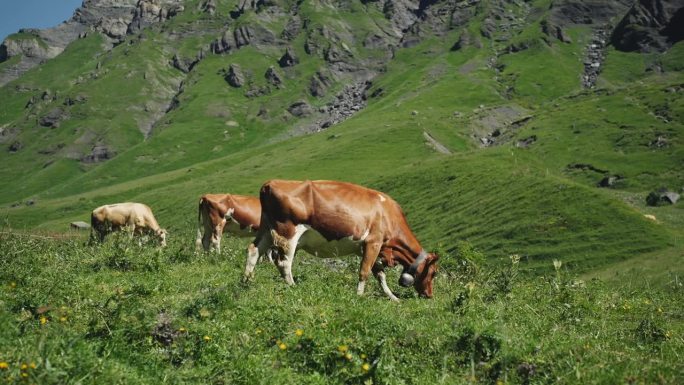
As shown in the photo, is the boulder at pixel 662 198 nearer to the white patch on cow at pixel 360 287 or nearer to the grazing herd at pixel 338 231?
the grazing herd at pixel 338 231

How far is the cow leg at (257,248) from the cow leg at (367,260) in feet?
8.32

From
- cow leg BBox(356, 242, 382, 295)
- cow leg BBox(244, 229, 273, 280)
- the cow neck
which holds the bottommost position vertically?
the cow neck

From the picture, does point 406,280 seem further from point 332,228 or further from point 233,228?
point 233,228

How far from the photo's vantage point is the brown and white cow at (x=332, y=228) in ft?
46.0

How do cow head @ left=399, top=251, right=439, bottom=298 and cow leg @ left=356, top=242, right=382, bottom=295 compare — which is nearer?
cow leg @ left=356, top=242, right=382, bottom=295

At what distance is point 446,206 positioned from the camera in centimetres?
6531

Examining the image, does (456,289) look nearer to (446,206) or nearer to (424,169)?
(446,206)

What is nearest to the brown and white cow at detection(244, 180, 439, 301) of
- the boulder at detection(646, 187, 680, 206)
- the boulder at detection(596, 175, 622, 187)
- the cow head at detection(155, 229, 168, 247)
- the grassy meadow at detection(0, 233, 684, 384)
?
the grassy meadow at detection(0, 233, 684, 384)

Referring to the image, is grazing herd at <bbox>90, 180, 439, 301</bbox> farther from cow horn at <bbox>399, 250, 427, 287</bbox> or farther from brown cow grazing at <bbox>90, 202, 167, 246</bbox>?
brown cow grazing at <bbox>90, 202, 167, 246</bbox>

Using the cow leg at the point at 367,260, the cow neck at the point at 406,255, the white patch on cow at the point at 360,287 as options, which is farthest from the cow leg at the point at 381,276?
the cow neck at the point at 406,255

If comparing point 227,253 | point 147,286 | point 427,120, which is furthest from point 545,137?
point 147,286

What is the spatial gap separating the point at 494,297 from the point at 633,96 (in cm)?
12948

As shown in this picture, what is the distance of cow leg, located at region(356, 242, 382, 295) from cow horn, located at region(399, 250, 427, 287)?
1.01 metres

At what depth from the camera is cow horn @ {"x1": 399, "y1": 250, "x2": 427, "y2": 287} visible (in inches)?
580
